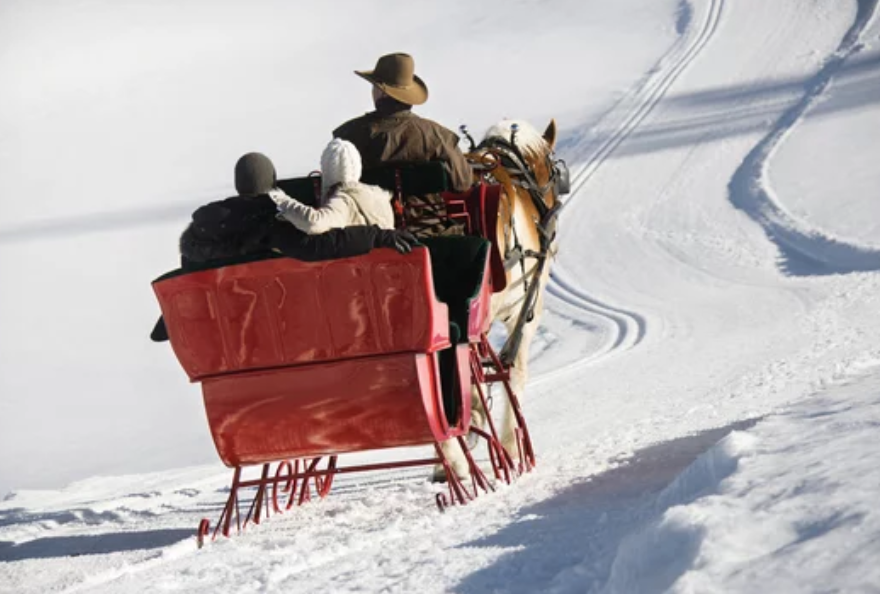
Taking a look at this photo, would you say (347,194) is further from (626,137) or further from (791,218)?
(626,137)

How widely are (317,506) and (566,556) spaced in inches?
106

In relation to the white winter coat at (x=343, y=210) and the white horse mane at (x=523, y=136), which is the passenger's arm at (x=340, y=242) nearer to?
the white winter coat at (x=343, y=210)

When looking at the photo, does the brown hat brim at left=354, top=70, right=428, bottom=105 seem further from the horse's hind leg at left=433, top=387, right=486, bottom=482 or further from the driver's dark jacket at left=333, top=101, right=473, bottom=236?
the horse's hind leg at left=433, top=387, right=486, bottom=482

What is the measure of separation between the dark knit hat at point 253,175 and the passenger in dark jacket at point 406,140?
3.27 feet

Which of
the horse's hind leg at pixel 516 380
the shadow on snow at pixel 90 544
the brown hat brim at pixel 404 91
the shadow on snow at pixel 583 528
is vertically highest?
the brown hat brim at pixel 404 91

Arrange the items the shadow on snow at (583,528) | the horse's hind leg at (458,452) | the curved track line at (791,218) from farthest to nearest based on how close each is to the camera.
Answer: the curved track line at (791,218)
the horse's hind leg at (458,452)
the shadow on snow at (583,528)

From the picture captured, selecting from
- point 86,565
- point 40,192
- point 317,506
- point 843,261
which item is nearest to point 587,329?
point 843,261

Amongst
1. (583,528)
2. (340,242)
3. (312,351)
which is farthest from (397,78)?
(583,528)

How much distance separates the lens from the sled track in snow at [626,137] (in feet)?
42.0

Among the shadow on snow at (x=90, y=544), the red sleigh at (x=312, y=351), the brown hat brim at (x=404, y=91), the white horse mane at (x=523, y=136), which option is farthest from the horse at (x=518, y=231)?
the shadow on snow at (x=90, y=544)

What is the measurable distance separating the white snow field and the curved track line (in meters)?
0.05

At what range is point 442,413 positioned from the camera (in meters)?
6.54

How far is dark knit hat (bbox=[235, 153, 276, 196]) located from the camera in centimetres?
632

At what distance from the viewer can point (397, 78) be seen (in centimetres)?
755
